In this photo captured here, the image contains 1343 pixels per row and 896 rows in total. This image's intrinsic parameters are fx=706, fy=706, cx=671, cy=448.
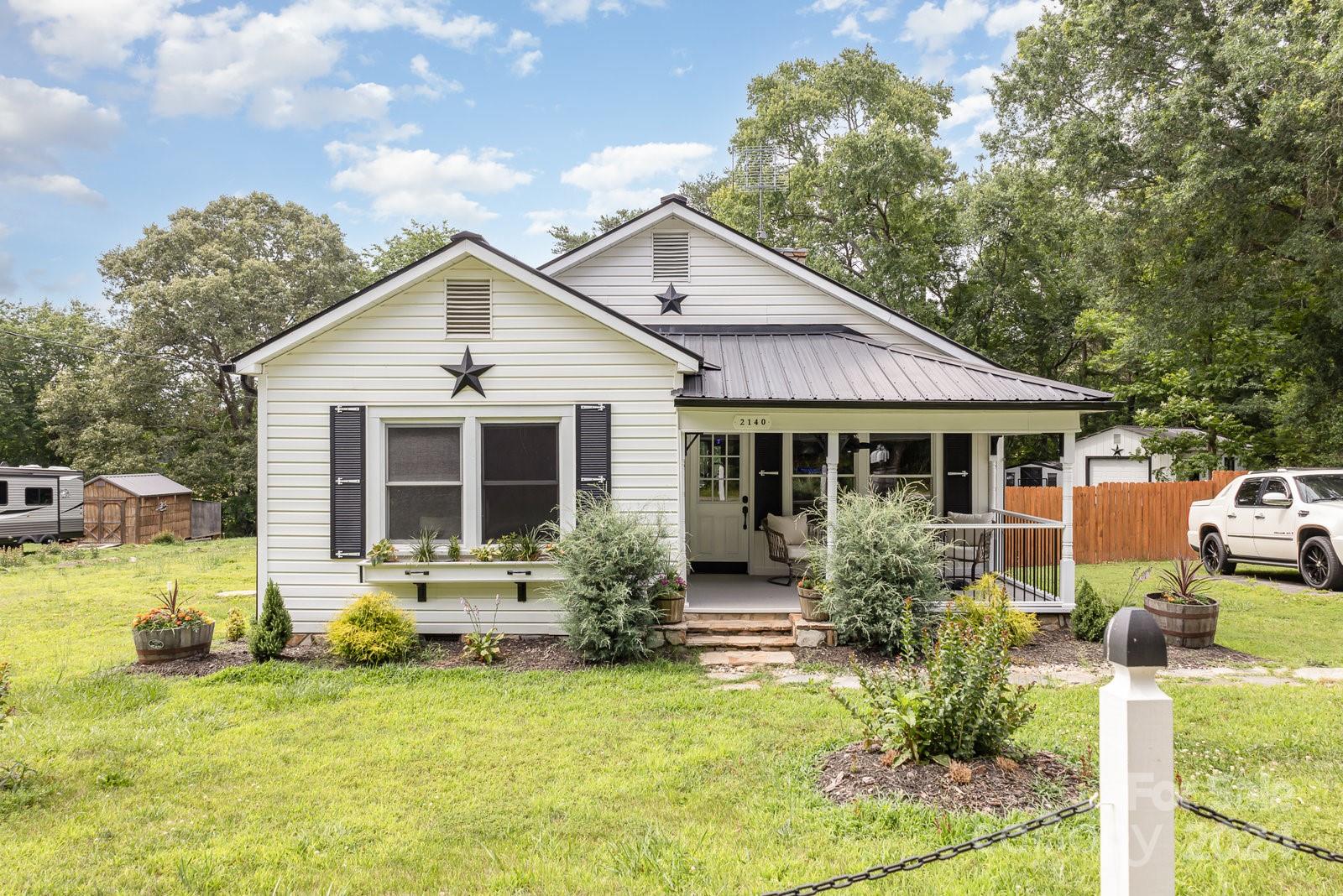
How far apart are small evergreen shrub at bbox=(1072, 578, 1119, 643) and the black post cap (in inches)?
271

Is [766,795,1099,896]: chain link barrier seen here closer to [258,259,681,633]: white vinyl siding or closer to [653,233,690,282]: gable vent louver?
[258,259,681,633]: white vinyl siding

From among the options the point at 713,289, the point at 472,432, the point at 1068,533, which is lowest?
the point at 1068,533

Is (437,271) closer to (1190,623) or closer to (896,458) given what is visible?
(896,458)

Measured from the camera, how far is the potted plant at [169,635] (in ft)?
24.5

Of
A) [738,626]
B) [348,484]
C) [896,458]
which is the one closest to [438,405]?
[348,484]

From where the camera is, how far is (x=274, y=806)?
166 inches

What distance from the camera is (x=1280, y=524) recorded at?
1170cm

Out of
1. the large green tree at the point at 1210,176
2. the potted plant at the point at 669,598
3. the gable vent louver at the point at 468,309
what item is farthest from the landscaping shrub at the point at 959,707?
the large green tree at the point at 1210,176

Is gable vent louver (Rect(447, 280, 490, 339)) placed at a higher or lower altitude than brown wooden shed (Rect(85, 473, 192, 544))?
higher

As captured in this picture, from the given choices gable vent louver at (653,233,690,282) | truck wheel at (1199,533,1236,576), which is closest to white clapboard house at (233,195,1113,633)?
gable vent louver at (653,233,690,282)

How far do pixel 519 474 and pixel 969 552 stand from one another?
616 centimetres

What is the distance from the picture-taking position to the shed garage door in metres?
21.8

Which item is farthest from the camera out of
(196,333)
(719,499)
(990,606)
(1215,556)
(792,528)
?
(196,333)

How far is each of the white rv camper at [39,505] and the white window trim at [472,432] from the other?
65.5 ft
